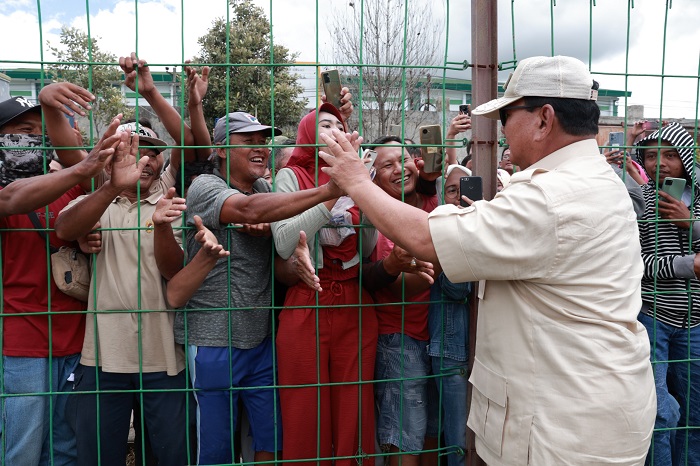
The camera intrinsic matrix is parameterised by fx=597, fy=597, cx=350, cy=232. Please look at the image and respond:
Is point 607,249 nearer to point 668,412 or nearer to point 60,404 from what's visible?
point 668,412

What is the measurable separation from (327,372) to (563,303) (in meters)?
1.19

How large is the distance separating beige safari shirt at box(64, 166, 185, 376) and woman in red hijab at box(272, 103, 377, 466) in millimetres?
500

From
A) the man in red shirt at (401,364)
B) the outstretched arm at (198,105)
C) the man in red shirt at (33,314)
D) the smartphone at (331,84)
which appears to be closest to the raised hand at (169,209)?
the man in red shirt at (33,314)

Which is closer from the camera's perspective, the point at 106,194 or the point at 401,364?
the point at 106,194

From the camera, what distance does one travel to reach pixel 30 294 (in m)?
2.50

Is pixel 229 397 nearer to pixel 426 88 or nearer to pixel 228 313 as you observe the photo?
pixel 228 313

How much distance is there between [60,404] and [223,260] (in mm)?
948

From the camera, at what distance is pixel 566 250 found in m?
1.79

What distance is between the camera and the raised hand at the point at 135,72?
7.58ft

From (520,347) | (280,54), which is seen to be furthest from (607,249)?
(280,54)

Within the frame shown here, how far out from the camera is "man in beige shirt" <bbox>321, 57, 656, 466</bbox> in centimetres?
179

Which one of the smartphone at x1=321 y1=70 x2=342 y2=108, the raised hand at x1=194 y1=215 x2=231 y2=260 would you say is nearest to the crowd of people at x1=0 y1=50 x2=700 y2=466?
the raised hand at x1=194 y1=215 x2=231 y2=260

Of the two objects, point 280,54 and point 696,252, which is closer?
point 696,252

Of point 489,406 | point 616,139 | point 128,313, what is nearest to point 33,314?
point 128,313
